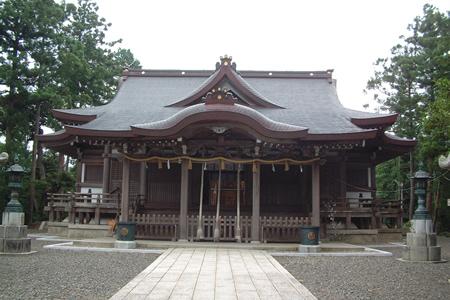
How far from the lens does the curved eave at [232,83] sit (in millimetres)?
17016

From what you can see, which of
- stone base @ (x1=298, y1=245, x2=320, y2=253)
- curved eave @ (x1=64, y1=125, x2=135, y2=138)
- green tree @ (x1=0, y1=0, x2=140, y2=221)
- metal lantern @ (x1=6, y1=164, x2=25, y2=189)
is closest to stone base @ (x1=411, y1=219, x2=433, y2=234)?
stone base @ (x1=298, y1=245, x2=320, y2=253)

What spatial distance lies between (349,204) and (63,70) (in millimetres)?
18080

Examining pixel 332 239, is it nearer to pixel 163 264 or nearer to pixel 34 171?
pixel 163 264

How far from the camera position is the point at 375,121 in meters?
16.9

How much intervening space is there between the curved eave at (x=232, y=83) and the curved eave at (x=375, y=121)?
142 inches

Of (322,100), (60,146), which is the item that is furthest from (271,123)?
(60,146)

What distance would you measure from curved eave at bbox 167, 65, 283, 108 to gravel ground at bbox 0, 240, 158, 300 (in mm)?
7770

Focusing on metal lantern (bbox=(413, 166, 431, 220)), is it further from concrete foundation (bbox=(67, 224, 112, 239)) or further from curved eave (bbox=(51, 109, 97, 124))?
curved eave (bbox=(51, 109, 97, 124))

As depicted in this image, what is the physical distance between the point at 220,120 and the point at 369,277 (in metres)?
6.95

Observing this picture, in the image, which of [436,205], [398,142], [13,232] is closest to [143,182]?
[13,232]

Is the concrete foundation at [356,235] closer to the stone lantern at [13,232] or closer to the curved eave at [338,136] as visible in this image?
the curved eave at [338,136]

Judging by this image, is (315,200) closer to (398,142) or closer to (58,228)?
(398,142)

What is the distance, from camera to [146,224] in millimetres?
14641

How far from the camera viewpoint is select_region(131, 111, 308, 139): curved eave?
44.3 ft
